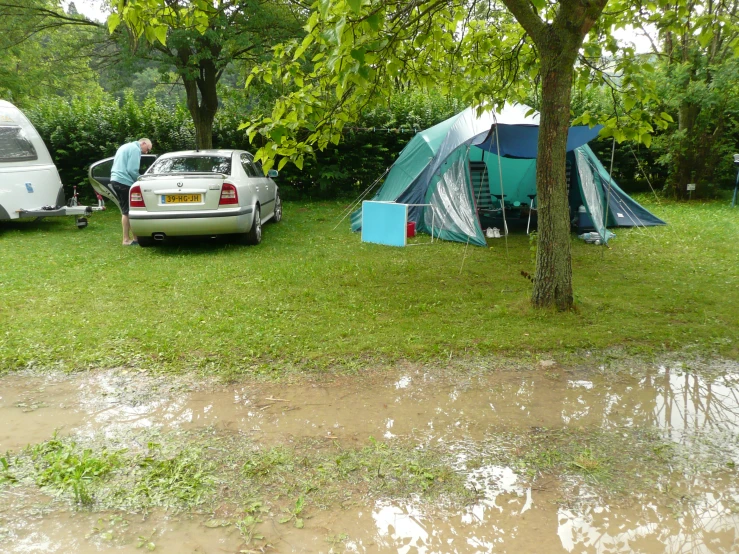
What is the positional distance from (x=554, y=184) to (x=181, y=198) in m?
5.36

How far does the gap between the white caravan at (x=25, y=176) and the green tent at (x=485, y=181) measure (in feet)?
18.4

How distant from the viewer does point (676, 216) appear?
12.6 m

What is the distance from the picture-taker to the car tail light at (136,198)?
28.3 feet

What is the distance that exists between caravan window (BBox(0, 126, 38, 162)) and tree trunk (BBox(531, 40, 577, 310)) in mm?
9376

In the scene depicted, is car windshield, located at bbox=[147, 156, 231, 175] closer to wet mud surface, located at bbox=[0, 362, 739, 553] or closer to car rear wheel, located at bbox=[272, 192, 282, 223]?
car rear wheel, located at bbox=[272, 192, 282, 223]

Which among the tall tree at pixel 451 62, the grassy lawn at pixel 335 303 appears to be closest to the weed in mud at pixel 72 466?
the grassy lawn at pixel 335 303

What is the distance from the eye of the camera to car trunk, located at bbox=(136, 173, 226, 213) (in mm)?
8625

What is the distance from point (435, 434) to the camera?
3.75 metres

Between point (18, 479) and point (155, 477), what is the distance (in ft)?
2.38

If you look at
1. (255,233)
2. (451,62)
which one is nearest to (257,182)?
(255,233)

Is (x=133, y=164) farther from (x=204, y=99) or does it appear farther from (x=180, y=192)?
(x=204, y=99)

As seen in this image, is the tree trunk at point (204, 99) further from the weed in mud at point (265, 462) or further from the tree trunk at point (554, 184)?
the weed in mud at point (265, 462)

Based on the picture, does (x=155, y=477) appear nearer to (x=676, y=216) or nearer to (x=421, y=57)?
(x=421, y=57)

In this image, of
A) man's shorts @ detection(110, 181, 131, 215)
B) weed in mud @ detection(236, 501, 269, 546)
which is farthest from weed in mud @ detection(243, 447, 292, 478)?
man's shorts @ detection(110, 181, 131, 215)
